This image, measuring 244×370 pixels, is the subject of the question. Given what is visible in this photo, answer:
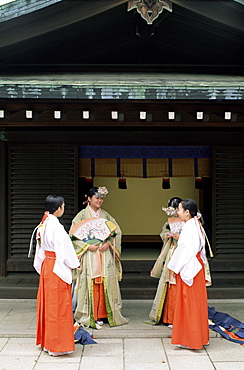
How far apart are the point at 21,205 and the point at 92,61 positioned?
9.25 feet

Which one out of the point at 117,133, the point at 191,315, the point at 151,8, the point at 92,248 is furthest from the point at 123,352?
the point at 151,8

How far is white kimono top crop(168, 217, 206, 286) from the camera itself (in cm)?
470

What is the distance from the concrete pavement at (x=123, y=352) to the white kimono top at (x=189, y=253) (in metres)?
0.83

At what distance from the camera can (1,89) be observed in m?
5.26

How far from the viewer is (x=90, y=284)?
5.70m

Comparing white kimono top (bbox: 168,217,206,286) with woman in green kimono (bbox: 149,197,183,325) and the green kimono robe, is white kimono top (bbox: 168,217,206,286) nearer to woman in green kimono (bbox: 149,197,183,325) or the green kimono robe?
woman in green kimono (bbox: 149,197,183,325)

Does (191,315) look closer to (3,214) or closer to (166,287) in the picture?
(166,287)

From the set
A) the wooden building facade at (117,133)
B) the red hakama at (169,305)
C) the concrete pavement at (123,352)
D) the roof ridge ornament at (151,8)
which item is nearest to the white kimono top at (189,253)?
the concrete pavement at (123,352)

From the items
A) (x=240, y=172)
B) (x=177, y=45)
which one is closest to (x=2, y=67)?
(x=177, y=45)

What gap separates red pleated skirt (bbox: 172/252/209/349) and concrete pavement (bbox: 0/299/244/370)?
147mm

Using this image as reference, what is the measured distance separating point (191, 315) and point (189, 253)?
0.68 metres

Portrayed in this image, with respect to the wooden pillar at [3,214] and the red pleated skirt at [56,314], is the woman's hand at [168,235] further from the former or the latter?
the wooden pillar at [3,214]

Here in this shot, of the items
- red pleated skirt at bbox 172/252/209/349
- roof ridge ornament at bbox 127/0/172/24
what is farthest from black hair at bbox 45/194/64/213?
roof ridge ornament at bbox 127/0/172/24

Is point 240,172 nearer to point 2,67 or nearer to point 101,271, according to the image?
point 101,271
